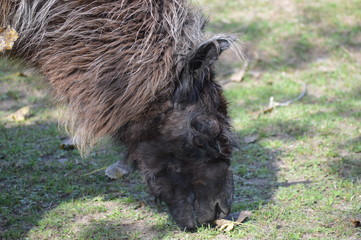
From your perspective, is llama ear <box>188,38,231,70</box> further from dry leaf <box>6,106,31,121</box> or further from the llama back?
dry leaf <box>6,106,31,121</box>

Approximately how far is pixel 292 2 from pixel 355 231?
677cm

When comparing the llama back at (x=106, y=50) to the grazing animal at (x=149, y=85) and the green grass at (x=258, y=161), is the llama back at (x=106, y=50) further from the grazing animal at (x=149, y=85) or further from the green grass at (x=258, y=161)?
the green grass at (x=258, y=161)

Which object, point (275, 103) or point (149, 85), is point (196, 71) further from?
point (275, 103)

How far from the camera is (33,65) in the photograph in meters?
4.15

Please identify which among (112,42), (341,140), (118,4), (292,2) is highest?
(118,4)

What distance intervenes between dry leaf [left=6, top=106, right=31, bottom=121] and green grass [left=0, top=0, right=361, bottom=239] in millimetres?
90

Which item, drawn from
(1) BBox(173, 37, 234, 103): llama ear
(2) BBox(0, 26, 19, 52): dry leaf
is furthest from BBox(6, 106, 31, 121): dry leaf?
(1) BBox(173, 37, 234, 103): llama ear

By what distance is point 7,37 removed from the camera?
3826 millimetres

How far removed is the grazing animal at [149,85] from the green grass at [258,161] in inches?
16.3

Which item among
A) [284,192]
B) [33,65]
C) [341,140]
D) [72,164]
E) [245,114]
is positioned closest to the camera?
[33,65]

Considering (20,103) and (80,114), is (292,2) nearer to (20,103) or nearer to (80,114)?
(20,103)

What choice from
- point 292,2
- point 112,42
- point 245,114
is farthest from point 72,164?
point 292,2

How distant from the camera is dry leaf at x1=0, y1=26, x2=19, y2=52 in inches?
149

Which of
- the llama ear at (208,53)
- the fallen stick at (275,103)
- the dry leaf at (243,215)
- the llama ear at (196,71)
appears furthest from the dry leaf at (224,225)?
the fallen stick at (275,103)
